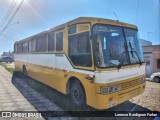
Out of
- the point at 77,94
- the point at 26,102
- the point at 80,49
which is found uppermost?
the point at 80,49

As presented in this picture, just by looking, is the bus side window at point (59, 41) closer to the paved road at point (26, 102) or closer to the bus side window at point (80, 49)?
the bus side window at point (80, 49)

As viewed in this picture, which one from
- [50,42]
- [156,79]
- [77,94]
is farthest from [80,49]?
[156,79]

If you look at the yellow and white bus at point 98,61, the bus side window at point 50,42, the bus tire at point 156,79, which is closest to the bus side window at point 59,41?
the yellow and white bus at point 98,61

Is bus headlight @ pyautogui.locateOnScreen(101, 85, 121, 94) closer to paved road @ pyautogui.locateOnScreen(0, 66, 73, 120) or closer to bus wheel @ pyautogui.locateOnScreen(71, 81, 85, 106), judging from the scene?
bus wheel @ pyautogui.locateOnScreen(71, 81, 85, 106)

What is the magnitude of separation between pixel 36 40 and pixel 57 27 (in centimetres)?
347

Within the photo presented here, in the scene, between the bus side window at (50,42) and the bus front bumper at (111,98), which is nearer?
the bus front bumper at (111,98)

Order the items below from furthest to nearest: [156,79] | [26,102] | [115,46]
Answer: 1. [156,79]
2. [26,102]
3. [115,46]

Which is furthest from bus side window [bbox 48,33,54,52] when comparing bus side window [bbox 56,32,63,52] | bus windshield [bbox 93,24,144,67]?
bus windshield [bbox 93,24,144,67]

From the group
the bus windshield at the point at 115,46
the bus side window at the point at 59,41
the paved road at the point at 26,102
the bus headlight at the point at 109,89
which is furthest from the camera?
the bus side window at the point at 59,41

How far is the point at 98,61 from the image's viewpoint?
518 centimetres

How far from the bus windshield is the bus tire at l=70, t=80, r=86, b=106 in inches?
57.2

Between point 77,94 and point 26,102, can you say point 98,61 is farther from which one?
point 26,102

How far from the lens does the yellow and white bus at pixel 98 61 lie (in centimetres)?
521

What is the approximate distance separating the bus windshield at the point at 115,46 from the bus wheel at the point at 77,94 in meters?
1.46
